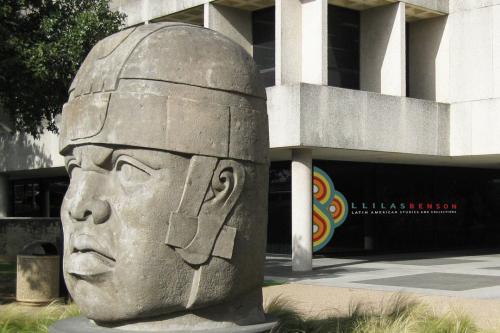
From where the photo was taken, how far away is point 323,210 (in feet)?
74.8

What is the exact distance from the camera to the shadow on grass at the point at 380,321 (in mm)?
8250

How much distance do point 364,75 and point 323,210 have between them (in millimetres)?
4239

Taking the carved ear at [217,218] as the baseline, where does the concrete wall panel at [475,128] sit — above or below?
above

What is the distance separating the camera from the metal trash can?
540 inches

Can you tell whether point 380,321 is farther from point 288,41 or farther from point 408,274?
point 288,41

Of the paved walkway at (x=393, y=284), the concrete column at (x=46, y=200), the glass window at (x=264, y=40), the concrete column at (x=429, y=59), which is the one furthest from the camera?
the concrete column at (x=46, y=200)

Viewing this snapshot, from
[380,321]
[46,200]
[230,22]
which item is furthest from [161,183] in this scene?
[46,200]

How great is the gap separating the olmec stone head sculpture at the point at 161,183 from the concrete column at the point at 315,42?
13.1 meters

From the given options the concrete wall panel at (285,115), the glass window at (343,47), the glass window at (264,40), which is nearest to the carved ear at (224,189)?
the concrete wall panel at (285,115)

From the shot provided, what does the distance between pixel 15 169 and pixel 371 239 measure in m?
15.3

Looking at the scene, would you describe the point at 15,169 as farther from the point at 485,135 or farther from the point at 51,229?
the point at 485,135

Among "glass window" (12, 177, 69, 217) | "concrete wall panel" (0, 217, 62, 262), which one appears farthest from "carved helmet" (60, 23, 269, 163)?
"glass window" (12, 177, 69, 217)

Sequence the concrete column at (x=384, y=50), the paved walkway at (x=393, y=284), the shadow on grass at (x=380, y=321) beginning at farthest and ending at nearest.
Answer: the concrete column at (x=384, y=50) < the paved walkway at (x=393, y=284) < the shadow on grass at (x=380, y=321)

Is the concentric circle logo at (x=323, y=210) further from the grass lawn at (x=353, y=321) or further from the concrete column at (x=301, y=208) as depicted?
the grass lawn at (x=353, y=321)
